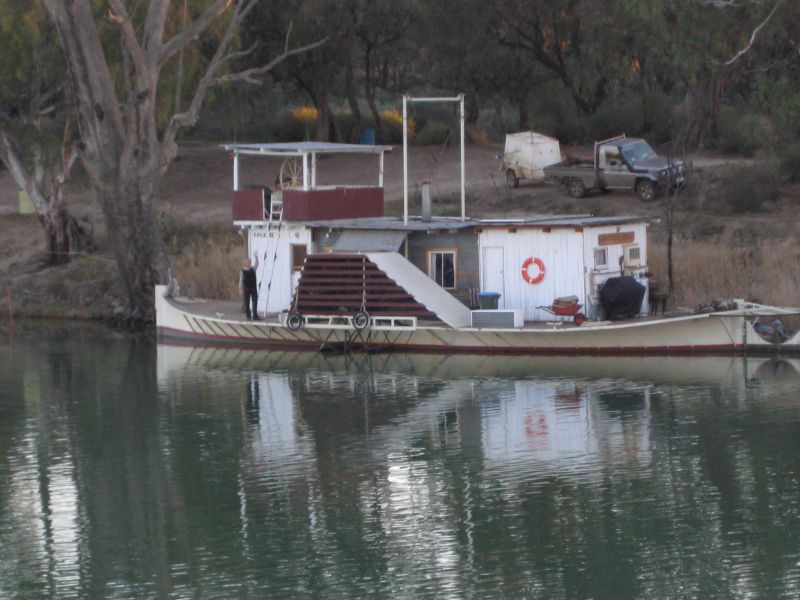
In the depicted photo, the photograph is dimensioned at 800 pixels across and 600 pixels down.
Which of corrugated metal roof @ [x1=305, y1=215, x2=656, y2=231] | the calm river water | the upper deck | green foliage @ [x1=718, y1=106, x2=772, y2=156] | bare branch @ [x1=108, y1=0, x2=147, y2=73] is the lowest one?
the calm river water

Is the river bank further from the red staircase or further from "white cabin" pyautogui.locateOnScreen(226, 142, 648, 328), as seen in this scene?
the red staircase

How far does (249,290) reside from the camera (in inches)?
1249

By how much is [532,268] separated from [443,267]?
210 cm

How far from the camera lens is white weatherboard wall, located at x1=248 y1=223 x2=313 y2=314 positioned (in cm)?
3209

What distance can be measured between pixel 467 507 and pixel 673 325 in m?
11.7

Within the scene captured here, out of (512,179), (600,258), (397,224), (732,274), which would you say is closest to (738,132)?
(512,179)

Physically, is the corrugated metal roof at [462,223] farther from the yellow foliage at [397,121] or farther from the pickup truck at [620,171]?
the yellow foliage at [397,121]

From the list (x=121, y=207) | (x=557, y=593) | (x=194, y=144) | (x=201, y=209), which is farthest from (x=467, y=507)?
(x=194, y=144)

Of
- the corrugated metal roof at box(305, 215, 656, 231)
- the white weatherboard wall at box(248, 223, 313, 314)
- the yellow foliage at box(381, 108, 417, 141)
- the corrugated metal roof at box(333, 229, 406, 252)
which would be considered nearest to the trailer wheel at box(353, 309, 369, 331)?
the corrugated metal roof at box(333, 229, 406, 252)

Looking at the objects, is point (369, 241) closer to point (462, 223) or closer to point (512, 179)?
point (462, 223)

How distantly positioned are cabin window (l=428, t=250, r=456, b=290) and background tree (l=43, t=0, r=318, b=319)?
7.05m

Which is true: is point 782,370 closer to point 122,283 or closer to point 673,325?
point 673,325

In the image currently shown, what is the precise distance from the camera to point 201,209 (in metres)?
44.5

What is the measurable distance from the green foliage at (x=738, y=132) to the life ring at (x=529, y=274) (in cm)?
1439
